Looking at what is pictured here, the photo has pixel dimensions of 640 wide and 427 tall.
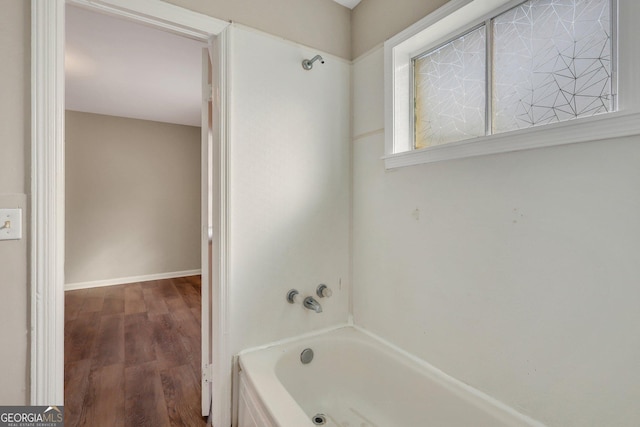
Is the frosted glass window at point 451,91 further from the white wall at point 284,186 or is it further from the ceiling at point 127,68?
the ceiling at point 127,68

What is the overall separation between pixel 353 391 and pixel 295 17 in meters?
2.18

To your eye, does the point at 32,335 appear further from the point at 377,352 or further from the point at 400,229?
→ the point at 400,229

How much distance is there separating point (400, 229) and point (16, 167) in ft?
5.51

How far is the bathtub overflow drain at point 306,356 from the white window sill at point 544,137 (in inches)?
46.6

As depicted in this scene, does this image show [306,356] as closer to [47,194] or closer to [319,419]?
[319,419]

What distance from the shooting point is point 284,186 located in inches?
65.9

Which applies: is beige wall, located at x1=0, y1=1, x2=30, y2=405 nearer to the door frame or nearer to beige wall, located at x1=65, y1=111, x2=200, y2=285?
the door frame

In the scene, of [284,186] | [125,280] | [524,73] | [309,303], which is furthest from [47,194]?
[125,280]

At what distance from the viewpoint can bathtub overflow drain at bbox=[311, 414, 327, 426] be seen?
1.54 meters

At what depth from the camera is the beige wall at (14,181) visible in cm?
109

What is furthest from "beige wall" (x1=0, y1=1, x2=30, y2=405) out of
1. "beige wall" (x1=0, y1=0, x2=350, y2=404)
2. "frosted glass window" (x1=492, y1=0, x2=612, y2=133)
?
"frosted glass window" (x1=492, y1=0, x2=612, y2=133)

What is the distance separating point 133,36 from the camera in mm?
2246

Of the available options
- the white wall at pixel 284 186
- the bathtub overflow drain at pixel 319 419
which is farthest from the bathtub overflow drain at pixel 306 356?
the bathtub overflow drain at pixel 319 419

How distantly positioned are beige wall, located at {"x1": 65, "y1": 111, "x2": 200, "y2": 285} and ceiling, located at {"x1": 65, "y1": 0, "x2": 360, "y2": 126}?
1.31ft
